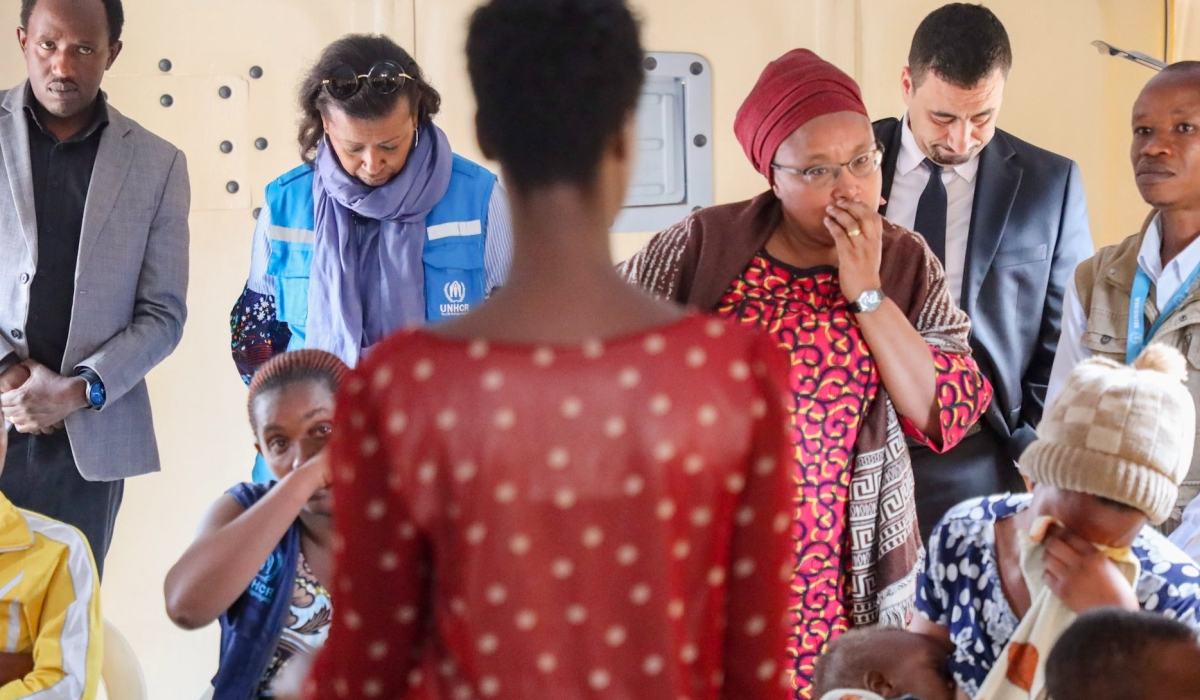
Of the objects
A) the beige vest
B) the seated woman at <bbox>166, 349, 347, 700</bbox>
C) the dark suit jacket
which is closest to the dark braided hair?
the seated woman at <bbox>166, 349, 347, 700</bbox>

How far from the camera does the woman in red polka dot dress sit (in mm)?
936

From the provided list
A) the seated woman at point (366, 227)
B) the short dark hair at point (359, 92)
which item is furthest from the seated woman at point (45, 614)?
the short dark hair at point (359, 92)

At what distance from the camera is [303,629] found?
1830 millimetres

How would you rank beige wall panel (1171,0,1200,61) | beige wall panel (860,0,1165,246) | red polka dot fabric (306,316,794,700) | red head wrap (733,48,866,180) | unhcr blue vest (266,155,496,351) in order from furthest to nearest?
beige wall panel (860,0,1165,246), beige wall panel (1171,0,1200,61), unhcr blue vest (266,155,496,351), red head wrap (733,48,866,180), red polka dot fabric (306,316,794,700)

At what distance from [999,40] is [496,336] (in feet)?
6.98

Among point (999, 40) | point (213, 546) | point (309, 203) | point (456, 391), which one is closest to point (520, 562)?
point (456, 391)

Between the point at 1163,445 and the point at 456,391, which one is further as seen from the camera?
the point at 1163,445

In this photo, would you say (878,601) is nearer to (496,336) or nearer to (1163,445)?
(1163,445)

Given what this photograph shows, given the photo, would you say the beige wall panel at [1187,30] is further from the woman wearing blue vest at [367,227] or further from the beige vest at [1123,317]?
the woman wearing blue vest at [367,227]

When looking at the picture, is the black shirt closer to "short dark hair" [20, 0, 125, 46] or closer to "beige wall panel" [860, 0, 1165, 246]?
"short dark hair" [20, 0, 125, 46]

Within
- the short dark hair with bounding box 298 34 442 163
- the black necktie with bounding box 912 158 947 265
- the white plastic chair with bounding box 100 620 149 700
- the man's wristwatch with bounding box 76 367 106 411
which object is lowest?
the white plastic chair with bounding box 100 620 149 700

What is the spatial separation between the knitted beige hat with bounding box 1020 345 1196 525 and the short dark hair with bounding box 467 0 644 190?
94 centimetres

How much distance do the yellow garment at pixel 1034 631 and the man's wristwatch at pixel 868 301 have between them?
0.40 metres

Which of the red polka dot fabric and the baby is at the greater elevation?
the red polka dot fabric
